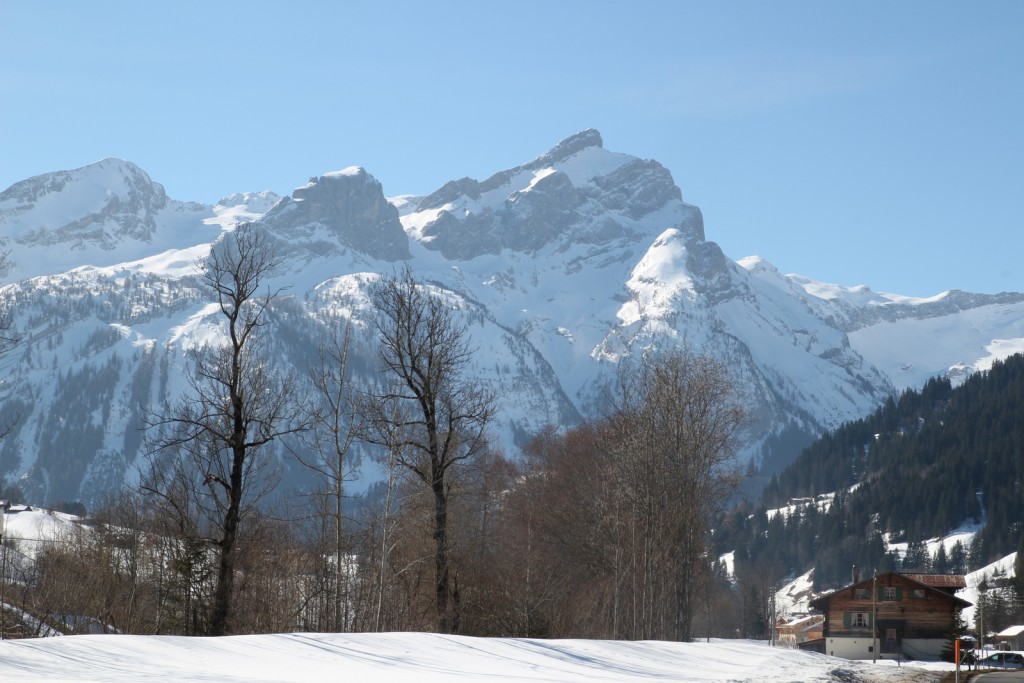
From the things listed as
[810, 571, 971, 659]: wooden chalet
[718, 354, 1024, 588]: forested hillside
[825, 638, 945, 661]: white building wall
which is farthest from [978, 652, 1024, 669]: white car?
[718, 354, 1024, 588]: forested hillside

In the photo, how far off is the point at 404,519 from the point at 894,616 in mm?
56663

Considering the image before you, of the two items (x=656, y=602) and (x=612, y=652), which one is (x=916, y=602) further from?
(x=612, y=652)

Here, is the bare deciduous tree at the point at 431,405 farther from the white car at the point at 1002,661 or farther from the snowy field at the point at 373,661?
the white car at the point at 1002,661

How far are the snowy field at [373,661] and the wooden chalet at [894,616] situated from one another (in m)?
57.0

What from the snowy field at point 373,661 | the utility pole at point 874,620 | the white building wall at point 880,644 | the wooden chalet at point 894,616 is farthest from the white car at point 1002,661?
the wooden chalet at point 894,616

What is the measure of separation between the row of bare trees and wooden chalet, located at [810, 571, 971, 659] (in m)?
23.8

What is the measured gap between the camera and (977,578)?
152 m

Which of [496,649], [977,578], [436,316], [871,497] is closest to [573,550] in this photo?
[436,316]

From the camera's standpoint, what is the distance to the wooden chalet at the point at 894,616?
3445 inches

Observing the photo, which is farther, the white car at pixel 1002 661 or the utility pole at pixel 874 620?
the utility pole at pixel 874 620

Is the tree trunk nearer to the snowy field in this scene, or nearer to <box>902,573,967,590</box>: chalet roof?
the snowy field

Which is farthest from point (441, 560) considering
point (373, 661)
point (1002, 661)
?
point (1002, 661)

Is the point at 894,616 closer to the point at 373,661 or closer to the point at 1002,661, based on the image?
the point at 1002,661

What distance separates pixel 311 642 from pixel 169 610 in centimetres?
2011
